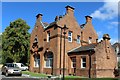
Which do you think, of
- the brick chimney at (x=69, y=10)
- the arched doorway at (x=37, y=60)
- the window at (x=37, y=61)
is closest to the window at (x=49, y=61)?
the arched doorway at (x=37, y=60)

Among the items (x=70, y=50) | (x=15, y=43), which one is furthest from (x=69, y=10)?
(x=15, y=43)

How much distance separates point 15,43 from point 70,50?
23.0 m

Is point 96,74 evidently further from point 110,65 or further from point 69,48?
point 69,48

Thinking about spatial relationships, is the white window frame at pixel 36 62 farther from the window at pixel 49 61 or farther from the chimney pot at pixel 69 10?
the chimney pot at pixel 69 10

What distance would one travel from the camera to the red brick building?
105 ft

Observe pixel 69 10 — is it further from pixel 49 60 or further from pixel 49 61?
pixel 49 61

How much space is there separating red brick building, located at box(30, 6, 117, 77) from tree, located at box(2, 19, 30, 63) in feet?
43.2

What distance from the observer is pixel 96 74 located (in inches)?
1206

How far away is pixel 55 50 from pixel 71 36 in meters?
4.32

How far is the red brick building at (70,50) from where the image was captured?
1259 inches

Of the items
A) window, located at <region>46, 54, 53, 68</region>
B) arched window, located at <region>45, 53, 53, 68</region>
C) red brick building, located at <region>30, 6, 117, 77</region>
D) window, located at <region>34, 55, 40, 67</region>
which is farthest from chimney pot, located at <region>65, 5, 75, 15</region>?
window, located at <region>34, 55, 40, 67</region>

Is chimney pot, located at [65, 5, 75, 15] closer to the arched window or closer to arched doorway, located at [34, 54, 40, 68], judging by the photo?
the arched window

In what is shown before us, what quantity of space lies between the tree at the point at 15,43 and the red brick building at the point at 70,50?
13.2m

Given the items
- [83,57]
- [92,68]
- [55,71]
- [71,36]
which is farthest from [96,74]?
[71,36]
